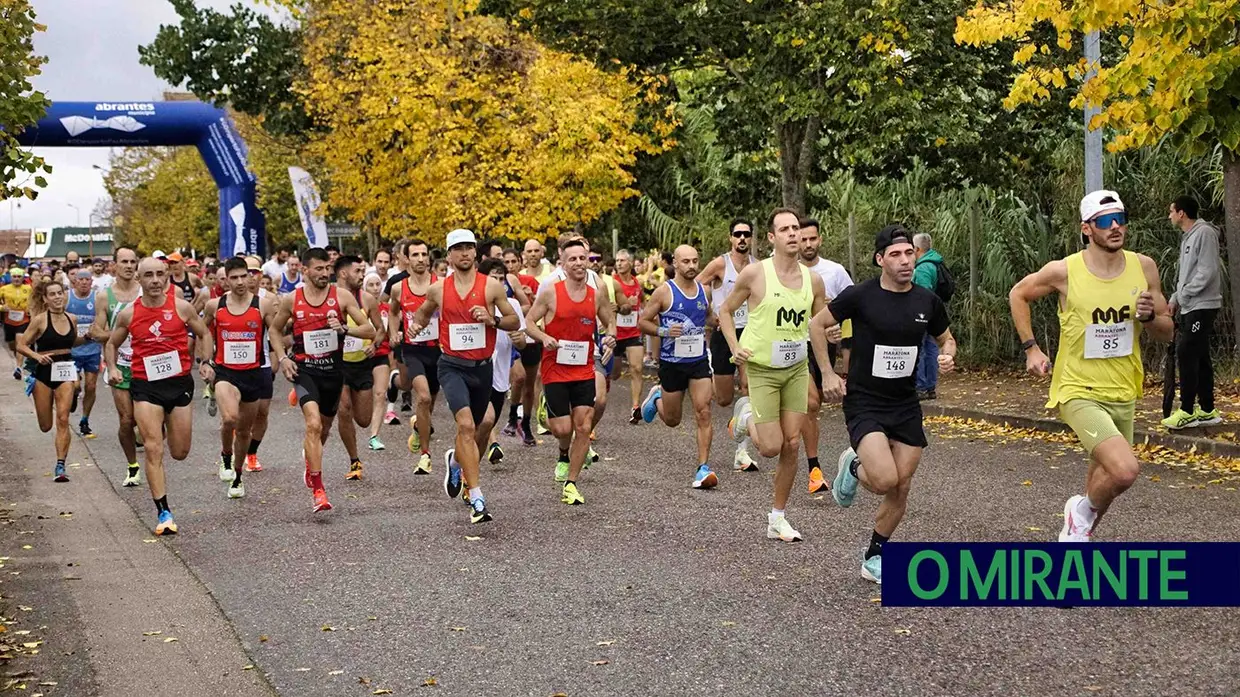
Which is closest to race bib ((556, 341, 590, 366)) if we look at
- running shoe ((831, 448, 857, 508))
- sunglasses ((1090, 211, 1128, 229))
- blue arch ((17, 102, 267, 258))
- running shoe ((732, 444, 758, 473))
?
running shoe ((732, 444, 758, 473))

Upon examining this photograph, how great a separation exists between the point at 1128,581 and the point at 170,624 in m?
4.29

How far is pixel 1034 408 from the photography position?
52.1ft

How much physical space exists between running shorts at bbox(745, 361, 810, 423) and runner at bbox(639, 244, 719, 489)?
8.15ft

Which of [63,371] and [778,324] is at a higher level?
[778,324]

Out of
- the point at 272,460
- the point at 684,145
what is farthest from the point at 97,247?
the point at 272,460

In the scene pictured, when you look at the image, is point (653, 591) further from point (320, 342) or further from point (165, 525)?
point (320, 342)

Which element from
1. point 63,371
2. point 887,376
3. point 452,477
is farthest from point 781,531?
point 63,371

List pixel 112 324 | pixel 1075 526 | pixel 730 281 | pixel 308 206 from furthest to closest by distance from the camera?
1. pixel 308 206
2. pixel 112 324
3. pixel 730 281
4. pixel 1075 526

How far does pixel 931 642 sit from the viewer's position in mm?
6641

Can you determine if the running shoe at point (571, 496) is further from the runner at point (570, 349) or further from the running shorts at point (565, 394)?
the running shorts at point (565, 394)

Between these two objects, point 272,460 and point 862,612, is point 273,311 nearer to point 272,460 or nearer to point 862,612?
point 272,460

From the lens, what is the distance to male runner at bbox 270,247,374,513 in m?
11.5

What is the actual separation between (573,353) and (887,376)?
369 cm

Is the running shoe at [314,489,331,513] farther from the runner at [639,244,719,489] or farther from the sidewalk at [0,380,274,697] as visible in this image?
the runner at [639,244,719,489]
